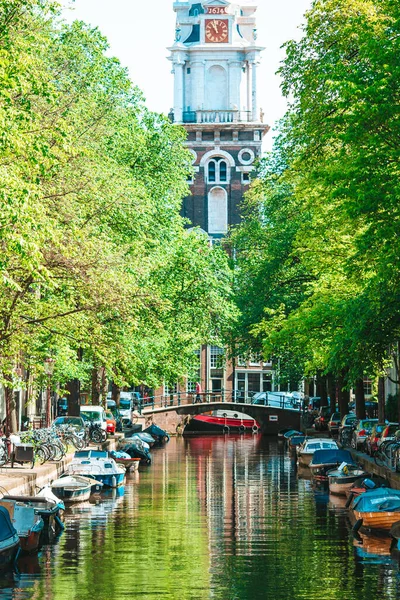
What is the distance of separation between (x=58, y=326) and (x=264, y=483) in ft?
45.4

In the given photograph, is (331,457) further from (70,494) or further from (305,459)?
(70,494)

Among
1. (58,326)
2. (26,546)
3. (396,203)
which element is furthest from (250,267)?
(26,546)

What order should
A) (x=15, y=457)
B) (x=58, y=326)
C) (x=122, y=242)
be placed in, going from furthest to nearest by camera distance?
(x=122, y=242) → (x=15, y=457) → (x=58, y=326)

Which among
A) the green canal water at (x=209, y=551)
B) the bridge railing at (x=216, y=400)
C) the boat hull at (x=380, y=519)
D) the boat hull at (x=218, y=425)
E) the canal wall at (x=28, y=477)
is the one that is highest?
the bridge railing at (x=216, y=400)

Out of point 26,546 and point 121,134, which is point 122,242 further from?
point 26,546

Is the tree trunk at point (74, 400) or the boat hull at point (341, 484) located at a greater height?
the tree trunk at point (74, 400)

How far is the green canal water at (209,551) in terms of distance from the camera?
70.6ft

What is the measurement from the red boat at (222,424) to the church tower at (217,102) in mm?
21515

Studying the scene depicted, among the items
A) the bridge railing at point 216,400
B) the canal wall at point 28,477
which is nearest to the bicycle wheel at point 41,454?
the canal wall at point 28,477

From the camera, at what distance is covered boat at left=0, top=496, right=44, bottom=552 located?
24.7m

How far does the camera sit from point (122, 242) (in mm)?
43000

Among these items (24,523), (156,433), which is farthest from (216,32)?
(24,523)

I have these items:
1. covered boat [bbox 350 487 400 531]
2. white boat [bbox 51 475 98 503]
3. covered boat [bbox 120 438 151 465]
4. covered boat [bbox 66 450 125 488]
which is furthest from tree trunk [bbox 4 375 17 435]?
covered boat [bbox 350 487 400 531]

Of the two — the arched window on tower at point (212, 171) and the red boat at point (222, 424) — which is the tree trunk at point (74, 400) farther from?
the arched window on tower at point (212, 171)
